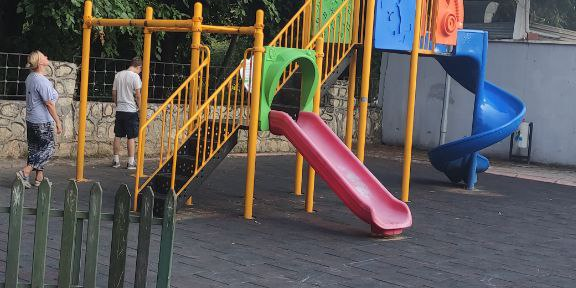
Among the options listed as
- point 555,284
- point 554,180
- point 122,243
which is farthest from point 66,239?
point 554,180

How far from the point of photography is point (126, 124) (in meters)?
14.2

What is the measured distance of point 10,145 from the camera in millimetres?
14469

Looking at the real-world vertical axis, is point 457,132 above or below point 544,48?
below

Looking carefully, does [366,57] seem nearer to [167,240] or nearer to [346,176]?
[346,176]

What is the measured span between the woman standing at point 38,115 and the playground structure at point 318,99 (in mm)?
1143

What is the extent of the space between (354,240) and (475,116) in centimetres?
553

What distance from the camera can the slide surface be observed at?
1414 cm

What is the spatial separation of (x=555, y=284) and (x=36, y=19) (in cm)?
955

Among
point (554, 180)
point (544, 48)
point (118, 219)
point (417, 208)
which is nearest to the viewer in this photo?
point (118, 219)

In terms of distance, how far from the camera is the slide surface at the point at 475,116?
14.1 m

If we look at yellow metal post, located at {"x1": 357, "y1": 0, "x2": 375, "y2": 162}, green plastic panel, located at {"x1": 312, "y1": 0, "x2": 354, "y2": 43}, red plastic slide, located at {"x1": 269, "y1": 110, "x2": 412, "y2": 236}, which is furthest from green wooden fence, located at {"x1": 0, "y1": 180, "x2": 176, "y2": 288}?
green plastic panel, located at {"x1": 312, "y1": 0, "x2": 354, "y2": 43}

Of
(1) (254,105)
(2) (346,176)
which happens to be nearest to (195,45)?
(1) (254,105)

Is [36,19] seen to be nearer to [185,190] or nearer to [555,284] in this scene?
[185,190]

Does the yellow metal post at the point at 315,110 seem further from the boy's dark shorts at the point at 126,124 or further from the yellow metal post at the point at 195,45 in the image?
the boy's dark shorts at the point at 126,124
